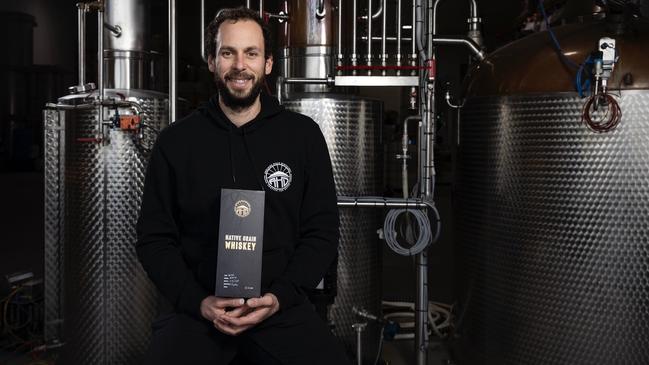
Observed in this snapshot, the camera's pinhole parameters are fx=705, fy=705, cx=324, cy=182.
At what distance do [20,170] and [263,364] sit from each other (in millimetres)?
14785

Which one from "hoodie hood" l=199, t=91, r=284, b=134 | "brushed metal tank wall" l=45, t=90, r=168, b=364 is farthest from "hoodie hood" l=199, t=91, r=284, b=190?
"brushed metal tank wall" l=45, t=90, r=168, b=364

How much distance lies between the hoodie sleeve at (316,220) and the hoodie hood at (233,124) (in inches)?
5.9

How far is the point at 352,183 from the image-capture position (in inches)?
133

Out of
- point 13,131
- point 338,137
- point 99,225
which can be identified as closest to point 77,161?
point 99,225

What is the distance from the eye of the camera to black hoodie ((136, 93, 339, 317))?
2.06 m

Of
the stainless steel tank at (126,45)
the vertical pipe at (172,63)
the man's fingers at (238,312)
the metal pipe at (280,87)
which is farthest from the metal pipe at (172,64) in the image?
the man's fingers at (238,312)

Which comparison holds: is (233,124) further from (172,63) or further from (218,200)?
(172,63)

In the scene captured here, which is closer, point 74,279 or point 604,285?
point 604,285

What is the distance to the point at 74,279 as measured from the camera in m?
3.30

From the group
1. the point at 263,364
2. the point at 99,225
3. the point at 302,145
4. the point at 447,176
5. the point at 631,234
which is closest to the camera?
the point at 263,364

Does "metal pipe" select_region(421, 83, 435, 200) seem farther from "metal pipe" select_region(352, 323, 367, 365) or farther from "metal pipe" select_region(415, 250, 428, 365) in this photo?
"metal pipe" select_region(352, 323, 367, 365)

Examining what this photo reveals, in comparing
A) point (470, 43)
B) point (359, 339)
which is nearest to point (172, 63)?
point (470, 43)

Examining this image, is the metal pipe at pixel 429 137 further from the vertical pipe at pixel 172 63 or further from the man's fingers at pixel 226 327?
the man's fingers at pixel 226 327

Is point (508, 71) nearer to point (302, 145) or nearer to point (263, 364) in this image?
point (302, 145)
